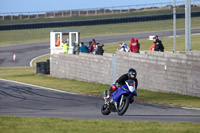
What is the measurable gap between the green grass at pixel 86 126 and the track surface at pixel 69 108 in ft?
5.20

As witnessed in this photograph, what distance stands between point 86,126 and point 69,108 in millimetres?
5954

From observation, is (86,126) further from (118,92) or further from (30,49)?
(30,49)

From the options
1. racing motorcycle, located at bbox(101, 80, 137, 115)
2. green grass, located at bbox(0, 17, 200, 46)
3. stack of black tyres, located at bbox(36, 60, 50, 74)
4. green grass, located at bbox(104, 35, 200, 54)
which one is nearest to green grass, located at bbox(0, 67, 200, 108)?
stack of black tyres, located at bbox(36, 60, 50, 74)

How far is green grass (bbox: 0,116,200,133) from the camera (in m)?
10.3

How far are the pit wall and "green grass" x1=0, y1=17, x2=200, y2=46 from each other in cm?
3512

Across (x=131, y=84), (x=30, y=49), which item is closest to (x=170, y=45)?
(x=30, y=49)

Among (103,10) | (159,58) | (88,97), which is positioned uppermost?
(103,10)

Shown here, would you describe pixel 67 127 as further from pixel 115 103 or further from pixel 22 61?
pixel 22 61

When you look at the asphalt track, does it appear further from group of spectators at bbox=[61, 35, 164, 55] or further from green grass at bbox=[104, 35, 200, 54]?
green grass at bbox=[104, 35, 200, 54]

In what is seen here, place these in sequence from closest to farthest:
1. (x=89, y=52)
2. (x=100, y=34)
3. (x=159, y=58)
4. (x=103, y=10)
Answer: (x=159, y=58) < (x=89, y=52) < (x=100, y=34) < (x=103, y=10)

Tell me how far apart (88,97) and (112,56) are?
5685 mm

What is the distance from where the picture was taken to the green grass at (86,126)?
33.8 feet

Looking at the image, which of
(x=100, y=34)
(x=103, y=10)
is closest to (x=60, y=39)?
(x=100, y=34)

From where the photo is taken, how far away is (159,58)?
22188 millimetres
